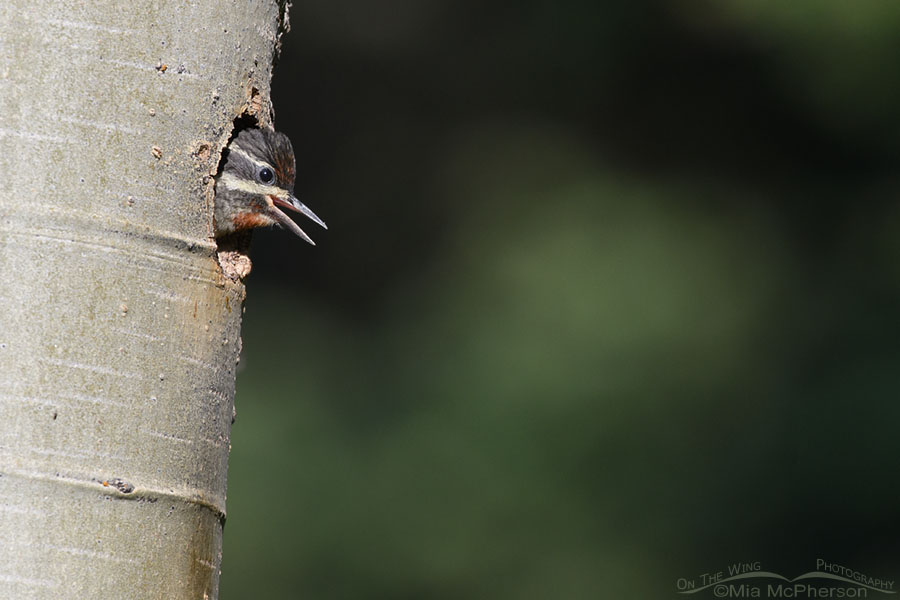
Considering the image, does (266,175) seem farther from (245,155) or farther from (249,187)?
(245,155)

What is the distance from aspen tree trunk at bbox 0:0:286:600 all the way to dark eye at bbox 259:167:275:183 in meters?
0.84

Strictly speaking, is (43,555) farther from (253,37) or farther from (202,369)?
(253,37)

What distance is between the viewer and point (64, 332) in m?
1.47

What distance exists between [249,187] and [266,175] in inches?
5.7

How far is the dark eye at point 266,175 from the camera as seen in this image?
8.25 feet

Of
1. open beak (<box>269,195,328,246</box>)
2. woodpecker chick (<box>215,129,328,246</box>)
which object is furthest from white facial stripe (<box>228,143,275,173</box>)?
open beak (<box>269,195,328,246</box>)

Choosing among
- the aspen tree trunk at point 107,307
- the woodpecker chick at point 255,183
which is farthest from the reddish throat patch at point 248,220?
the aspen tree trunk at point 107,307

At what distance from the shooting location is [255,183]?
2.50m

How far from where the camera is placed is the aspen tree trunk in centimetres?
145

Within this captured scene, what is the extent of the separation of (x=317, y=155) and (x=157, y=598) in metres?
6.56

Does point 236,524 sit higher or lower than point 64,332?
higher

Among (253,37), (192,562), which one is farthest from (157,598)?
(253,37)

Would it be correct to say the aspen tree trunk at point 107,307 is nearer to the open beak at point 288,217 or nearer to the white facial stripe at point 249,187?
the white facial stripe at point 249,187

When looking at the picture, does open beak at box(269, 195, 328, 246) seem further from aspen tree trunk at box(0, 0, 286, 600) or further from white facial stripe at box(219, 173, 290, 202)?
aspen tree trunk at box(0, 0, 286, 600)
